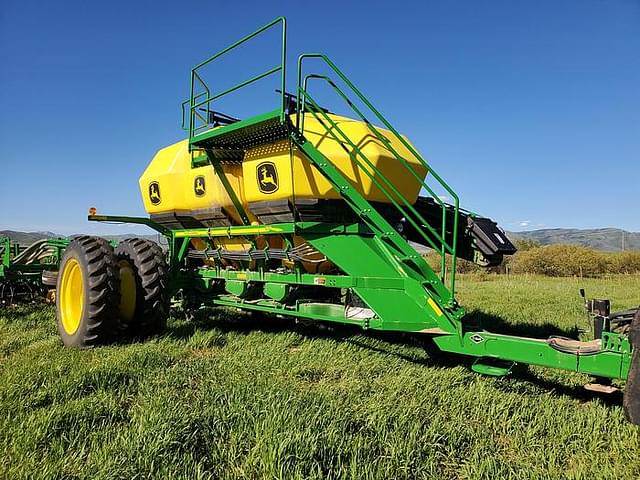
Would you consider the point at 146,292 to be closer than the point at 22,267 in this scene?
Yes

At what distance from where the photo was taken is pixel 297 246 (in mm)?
5816

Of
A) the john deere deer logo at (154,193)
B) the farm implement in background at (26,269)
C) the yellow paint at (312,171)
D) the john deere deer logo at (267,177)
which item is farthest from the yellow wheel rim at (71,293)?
the john deere deer logo at (267,177)

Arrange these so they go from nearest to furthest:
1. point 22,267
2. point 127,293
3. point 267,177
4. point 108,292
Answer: point 267,177, point 108,292, point 127,293, point 22,267

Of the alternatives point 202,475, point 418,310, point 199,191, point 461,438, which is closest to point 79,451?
point 202,475

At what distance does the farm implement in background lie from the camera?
8.96 meters

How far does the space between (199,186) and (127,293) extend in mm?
1645

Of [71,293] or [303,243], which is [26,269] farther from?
[303,243]

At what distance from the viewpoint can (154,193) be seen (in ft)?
24.3

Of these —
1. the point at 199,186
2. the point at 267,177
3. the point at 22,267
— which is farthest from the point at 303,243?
the point at 22,267

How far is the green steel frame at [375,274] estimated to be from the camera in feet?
13.1

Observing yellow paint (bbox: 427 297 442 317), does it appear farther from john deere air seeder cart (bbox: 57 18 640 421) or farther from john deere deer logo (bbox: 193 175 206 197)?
john deere deer logo (bbox: 193 175 206 197)

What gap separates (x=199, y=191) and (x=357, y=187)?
2.41 metres

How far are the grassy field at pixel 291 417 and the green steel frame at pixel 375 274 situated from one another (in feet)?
1.48

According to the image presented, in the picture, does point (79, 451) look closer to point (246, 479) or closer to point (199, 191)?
point (246, 479)
